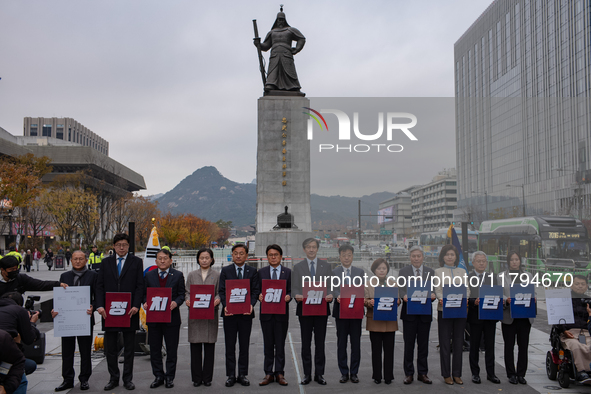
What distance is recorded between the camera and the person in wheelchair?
21.0ft

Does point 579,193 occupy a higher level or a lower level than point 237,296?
higher

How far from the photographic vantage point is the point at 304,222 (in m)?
23.3

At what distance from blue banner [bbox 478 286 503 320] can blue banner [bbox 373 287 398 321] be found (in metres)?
1.32

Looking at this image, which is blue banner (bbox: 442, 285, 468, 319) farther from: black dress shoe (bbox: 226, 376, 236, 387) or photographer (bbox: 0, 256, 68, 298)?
photographer (bbox: 0, 256, 68, 298)

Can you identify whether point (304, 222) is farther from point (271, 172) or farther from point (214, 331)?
point (214, 331)

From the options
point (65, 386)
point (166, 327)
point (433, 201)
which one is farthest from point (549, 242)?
point (433, 201)

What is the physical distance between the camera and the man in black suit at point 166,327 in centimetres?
688

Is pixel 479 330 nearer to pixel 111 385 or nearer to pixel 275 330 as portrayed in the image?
pixel 275 330

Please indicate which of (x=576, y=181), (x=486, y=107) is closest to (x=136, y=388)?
(x=576, y=181)

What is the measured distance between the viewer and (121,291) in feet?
23.1

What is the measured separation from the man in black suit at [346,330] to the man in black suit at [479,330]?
176cm

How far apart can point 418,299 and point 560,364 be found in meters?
2.19

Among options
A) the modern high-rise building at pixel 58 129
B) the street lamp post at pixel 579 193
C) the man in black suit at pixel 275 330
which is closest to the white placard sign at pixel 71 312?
the man in black suit at pixel 275 330

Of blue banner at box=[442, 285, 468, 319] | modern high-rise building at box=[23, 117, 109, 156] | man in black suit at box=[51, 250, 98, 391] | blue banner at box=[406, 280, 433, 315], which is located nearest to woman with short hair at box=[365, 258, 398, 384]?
blue banner at box=[406, 280, 433, 315]
